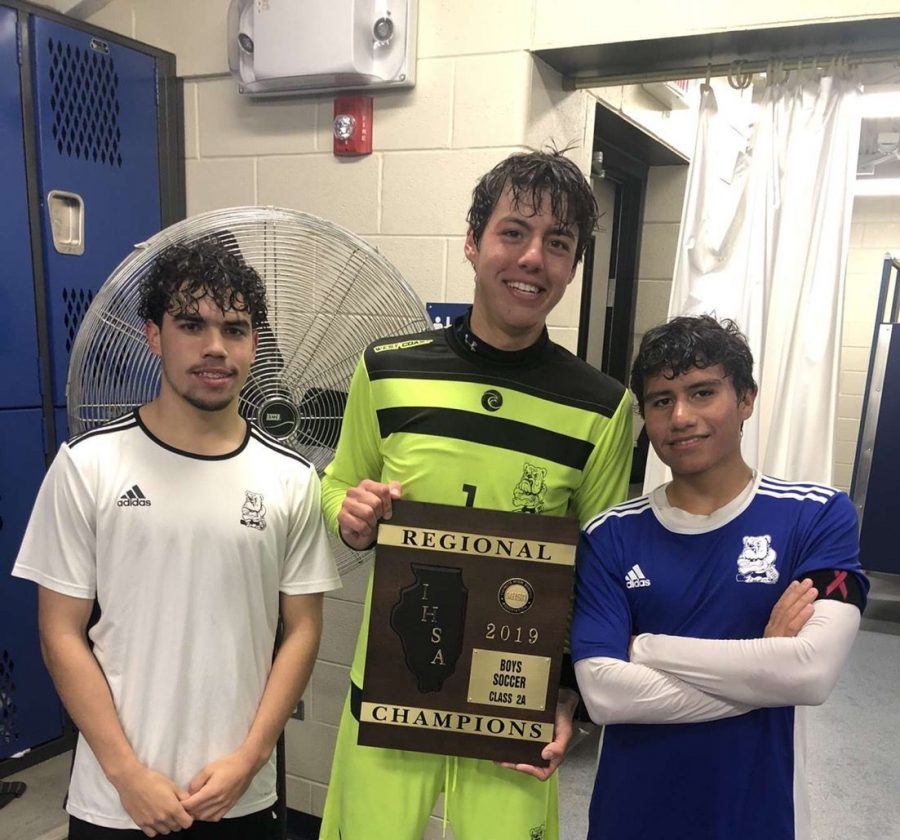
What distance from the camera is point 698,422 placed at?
3.68 ft

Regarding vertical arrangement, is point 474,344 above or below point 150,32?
below

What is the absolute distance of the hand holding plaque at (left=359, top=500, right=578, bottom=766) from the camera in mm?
1075

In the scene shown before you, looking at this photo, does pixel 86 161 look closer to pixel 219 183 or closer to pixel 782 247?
pixel 219 183

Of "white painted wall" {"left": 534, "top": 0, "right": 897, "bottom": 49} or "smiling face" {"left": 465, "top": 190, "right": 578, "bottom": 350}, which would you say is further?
"white painted wall" {"left": 534, "top": 0, "right": 897, "bottom": 49}

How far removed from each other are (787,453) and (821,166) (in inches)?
27.0

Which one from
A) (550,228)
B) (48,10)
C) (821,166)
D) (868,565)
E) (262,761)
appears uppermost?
(48,10)

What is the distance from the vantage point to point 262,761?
3.82 feet

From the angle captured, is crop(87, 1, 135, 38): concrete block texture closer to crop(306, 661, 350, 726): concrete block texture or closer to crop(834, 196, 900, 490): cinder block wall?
crop(306, 661, 350, 726): concrete block texture

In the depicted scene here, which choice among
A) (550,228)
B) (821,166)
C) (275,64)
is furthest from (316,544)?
(821,166)

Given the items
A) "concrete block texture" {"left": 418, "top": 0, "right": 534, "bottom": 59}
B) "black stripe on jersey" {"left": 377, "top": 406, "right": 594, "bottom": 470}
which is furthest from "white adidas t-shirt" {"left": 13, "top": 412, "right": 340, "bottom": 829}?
"concrete block texture" {"left": 418, "top": 0, "right": 534, "bottom": 59}

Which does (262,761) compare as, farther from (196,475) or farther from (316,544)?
(196,475)

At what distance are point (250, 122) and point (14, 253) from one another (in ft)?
2.38

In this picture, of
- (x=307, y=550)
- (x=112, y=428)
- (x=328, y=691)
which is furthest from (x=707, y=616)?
(x=328, y=691)

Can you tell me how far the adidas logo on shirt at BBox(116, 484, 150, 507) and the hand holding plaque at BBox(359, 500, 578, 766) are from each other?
0.38 meters
